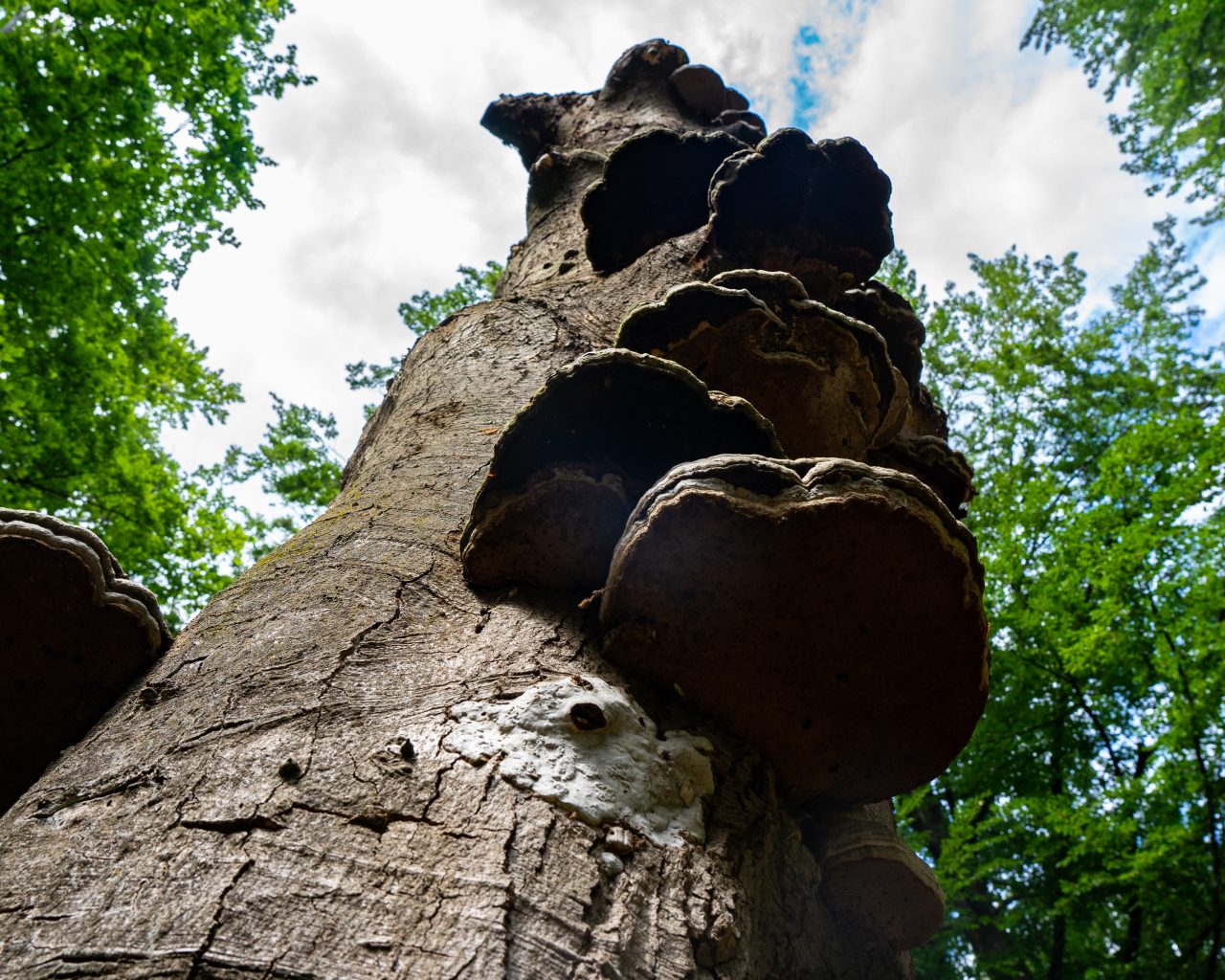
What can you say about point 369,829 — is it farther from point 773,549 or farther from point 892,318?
point 892,318

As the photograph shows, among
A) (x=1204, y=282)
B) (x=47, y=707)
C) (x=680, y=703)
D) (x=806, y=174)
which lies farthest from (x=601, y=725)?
(x=1204, y=282)

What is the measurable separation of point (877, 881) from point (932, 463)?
5.48ft

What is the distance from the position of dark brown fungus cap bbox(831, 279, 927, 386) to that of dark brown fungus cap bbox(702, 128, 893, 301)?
0.41ft

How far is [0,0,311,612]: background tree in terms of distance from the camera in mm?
7148

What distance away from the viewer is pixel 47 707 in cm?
183

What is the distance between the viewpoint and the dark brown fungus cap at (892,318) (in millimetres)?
3301

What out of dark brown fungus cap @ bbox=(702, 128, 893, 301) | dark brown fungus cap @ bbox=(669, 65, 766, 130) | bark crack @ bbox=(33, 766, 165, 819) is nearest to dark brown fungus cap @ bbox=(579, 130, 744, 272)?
dark brown fungus cap @ bbox=(702, 128, 893, 301)

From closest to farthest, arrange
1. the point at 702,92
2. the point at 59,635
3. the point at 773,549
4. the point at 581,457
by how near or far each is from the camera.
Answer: the point at 773,549 → the point at 59,635 → the point at 581,457 → the point at 702,92

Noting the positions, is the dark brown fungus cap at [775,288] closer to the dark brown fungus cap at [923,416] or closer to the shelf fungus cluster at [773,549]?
the shelf fungus cluster at [773,549]

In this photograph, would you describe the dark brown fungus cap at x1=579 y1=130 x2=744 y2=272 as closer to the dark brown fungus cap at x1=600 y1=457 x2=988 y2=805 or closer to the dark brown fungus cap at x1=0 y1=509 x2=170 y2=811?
the dark brown fungus cap at x1=600 y1=457 x2=988 y2=805

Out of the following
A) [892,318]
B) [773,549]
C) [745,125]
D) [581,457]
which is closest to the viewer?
[773,549]

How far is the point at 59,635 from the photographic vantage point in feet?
5.94

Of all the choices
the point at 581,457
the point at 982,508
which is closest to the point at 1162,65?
the point at 982,508

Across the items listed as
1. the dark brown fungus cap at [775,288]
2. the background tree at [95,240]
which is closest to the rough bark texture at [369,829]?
the dark brown fungus cap at [775,288]
